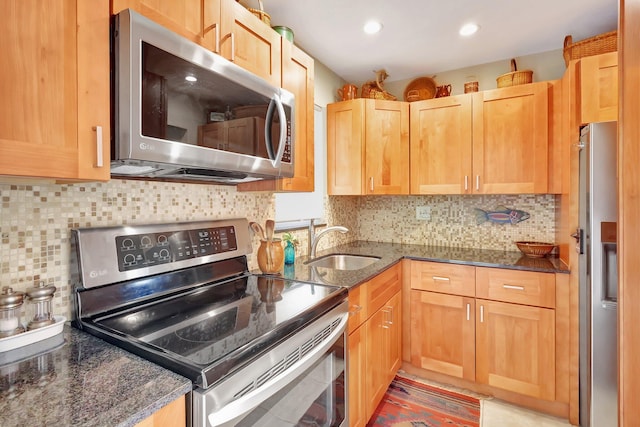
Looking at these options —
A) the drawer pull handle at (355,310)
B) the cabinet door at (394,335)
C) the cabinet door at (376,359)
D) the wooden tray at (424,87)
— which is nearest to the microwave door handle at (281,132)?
the drawer pull handle at (355,310)

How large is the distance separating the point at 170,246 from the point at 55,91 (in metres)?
0.67

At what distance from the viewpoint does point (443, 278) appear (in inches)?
83.6

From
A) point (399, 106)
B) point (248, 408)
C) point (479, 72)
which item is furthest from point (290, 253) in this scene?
point (479, 72)

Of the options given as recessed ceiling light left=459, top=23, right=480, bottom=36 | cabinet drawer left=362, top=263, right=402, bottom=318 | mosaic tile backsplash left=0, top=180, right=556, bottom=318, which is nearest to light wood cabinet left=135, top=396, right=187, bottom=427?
mosaic tile backsplash left=0, top=180, right=556, bottom=318

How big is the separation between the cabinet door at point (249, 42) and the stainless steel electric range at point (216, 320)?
2.38ft

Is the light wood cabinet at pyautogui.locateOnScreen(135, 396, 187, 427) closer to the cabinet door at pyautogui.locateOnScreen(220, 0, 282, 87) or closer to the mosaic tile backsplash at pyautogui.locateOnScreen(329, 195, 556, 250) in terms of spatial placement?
the cabinet door at pyautogui.locateOnScreen(220, 0, 282, 87)

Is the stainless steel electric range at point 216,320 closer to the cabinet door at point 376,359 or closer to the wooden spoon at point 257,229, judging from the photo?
the wooden spoon at point 257,229

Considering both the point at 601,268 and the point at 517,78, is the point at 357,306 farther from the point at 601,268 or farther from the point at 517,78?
the point at 517,78

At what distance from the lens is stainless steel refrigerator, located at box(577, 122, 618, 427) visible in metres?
1.50

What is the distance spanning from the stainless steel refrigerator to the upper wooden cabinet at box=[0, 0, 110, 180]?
2.06 m

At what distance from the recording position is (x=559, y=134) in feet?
6.58

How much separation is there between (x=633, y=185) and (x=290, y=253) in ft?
5.31

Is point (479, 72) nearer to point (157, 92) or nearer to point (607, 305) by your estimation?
point (607, 305)

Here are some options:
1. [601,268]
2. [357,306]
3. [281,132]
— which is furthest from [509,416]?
[281,132]
